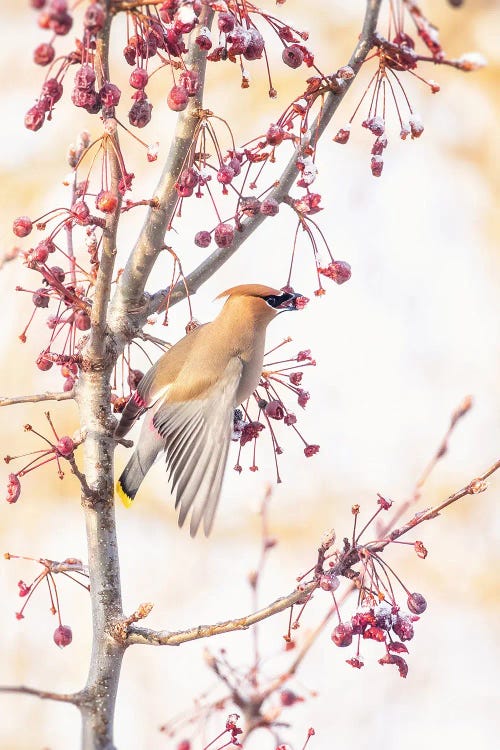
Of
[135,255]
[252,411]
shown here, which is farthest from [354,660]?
[252,411]

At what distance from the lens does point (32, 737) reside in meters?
3.08

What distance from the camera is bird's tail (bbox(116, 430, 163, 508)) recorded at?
1666 mm

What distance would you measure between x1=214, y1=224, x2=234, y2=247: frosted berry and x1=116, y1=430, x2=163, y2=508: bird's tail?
1.53ft

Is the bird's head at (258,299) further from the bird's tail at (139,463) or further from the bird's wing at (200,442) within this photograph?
the bird's tail at (139,463)

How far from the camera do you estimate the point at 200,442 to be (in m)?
1.42

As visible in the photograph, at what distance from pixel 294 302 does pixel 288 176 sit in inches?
11.4

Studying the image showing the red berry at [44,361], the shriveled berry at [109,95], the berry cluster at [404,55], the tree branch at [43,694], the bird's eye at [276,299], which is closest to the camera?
the tree branch at [43,694]

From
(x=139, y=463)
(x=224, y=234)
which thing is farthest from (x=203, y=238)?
(x=139, y=463)

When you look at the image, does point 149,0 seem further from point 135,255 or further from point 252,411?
point 252,411

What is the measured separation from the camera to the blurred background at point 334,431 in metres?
3.05

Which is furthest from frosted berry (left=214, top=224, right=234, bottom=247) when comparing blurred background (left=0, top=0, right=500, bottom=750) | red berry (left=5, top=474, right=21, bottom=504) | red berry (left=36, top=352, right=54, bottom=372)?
blurred background (left=0, top=0, right=500, bottom=750)

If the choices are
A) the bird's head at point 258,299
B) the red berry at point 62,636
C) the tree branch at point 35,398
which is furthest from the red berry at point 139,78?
the red berry at point 62,636

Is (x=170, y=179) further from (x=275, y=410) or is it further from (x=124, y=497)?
(x=124, y=497)

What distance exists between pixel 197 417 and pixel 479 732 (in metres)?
2.10
